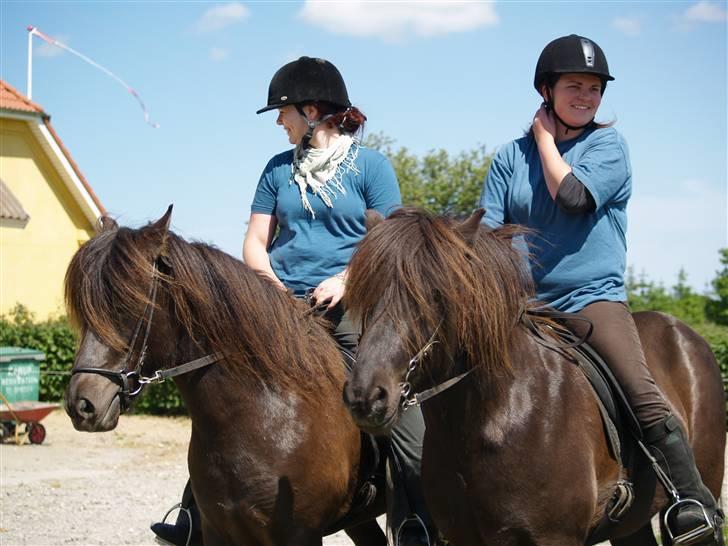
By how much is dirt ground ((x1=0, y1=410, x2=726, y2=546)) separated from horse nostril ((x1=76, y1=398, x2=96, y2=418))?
4621 mm

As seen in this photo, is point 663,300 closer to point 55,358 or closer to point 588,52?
point 55,358

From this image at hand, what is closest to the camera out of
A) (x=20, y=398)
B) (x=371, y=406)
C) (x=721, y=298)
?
(x=371, y=406)

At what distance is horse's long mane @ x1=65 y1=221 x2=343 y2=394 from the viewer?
14.2 feet

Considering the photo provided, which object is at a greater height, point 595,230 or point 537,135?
point 537,135

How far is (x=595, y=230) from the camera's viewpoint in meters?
4.76

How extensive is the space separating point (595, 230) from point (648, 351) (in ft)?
3.10

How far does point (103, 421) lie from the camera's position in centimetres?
418

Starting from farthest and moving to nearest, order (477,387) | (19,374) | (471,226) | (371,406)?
(19,374) → (477,387) → (471,226) → (371,406)

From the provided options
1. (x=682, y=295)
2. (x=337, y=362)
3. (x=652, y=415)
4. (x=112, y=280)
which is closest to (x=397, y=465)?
(x=337, y=362)

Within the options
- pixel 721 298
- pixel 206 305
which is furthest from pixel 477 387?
pixel 721 298

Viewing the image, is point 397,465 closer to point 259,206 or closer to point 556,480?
point 556,480

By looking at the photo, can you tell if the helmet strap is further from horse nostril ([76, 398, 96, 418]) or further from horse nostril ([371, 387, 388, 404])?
horse nostril ([76, 398, 96, 418])

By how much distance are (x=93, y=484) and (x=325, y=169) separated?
25.6 ft

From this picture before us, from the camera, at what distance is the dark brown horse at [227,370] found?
434 centimetres
